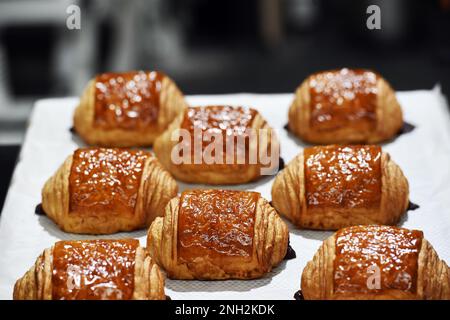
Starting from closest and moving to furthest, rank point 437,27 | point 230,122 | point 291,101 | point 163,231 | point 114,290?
1. point 114,290
2. point 163,231
3. point 230,122
4. point 291,101
5. point 437,27

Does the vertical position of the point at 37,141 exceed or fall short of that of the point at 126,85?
it falls short

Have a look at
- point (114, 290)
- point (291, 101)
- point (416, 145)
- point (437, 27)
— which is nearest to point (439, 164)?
point (416, 145)

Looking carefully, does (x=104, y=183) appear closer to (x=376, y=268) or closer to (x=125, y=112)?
(x=125, y=112)

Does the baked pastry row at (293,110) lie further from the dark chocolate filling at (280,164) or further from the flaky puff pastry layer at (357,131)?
the dark chocolate filling at (280,164)

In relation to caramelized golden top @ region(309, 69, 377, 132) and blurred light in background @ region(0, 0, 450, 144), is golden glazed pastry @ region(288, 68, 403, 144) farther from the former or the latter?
blurred light in background @ region(0, 0, 450, 144)

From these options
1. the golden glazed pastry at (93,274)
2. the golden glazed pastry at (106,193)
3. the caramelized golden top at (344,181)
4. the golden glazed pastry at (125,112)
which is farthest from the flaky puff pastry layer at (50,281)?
the golden glazed pastry at (125,112)

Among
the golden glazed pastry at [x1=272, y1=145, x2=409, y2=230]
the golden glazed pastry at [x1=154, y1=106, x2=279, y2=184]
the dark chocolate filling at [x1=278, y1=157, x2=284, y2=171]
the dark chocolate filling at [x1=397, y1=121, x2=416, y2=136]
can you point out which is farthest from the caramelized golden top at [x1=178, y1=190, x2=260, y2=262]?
the dark chocolate filling at [x1=397, y1=121, x2=416, y2=136]

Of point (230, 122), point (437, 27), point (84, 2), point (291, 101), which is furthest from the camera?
point (437, 27)

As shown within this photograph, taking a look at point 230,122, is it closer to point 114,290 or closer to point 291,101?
point 291,101
